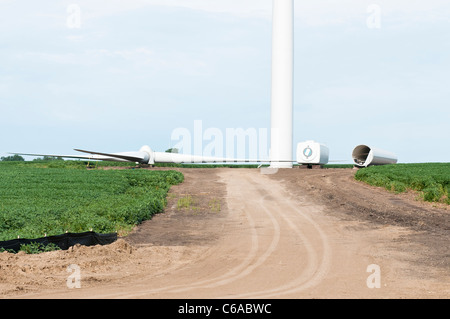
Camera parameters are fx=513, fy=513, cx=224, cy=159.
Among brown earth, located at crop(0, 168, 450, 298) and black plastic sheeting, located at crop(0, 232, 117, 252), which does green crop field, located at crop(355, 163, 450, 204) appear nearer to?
brown earth, located at crop(0, 168, 450, 298)

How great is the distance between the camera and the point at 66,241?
17.4 metres

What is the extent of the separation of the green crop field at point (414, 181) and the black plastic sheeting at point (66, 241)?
20908mm

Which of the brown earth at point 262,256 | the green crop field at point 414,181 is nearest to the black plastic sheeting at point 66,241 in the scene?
the brown earth at point 262,256

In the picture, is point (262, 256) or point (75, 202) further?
point (75, 202)

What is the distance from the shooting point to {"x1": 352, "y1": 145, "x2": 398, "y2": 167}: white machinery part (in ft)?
171

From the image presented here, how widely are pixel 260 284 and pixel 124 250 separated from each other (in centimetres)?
589

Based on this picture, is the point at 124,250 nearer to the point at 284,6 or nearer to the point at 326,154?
the point at 326,154

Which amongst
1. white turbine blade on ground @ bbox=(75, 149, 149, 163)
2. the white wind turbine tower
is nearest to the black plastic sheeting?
the white wind turbine tower

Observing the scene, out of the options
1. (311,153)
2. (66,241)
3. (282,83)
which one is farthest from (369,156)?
(66,241)

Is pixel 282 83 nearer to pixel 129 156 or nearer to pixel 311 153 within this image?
pixel 311 153

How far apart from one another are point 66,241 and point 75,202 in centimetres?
994
